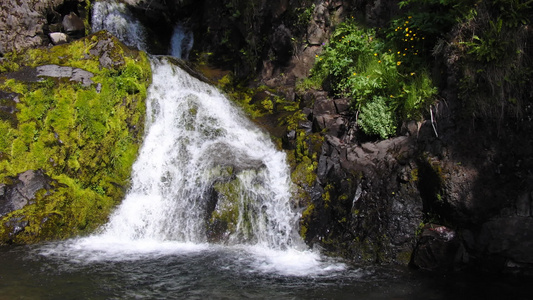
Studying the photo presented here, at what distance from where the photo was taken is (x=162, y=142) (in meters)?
9.59

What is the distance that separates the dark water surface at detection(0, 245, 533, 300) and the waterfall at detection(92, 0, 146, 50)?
10256 millimetres

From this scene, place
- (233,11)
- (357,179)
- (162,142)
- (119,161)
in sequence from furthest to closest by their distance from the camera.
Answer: (233,11)
(162,142)
(119,161)
(357,179)

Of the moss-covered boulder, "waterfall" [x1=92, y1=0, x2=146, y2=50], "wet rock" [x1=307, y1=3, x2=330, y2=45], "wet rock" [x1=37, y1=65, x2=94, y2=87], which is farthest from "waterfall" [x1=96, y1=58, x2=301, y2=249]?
"waterfall" [x1=92, y1=0, x2=146, y2=50]

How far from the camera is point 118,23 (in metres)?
14.5

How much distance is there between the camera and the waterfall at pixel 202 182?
25.6 ft

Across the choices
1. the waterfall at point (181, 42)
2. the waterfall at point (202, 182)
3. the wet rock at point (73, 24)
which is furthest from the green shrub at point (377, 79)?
the wet rock at point (73, 24)

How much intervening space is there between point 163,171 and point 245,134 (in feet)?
8.47

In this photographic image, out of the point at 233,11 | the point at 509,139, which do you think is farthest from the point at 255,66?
the point at 509,139

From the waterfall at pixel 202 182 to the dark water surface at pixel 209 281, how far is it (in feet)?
4.12

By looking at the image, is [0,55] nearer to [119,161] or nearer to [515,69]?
[119,161]

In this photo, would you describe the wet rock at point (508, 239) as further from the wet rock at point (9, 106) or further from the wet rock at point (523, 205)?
the wet rock at point (9, 106)

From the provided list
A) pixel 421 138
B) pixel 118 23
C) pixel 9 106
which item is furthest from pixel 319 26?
pixel 9 106

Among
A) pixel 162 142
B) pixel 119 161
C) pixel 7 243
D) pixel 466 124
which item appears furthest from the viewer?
pixel 162 142

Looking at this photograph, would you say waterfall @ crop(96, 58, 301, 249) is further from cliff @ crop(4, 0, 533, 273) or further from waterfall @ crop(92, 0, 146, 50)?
waterfall @ crop(92, 0, 146, 50)
